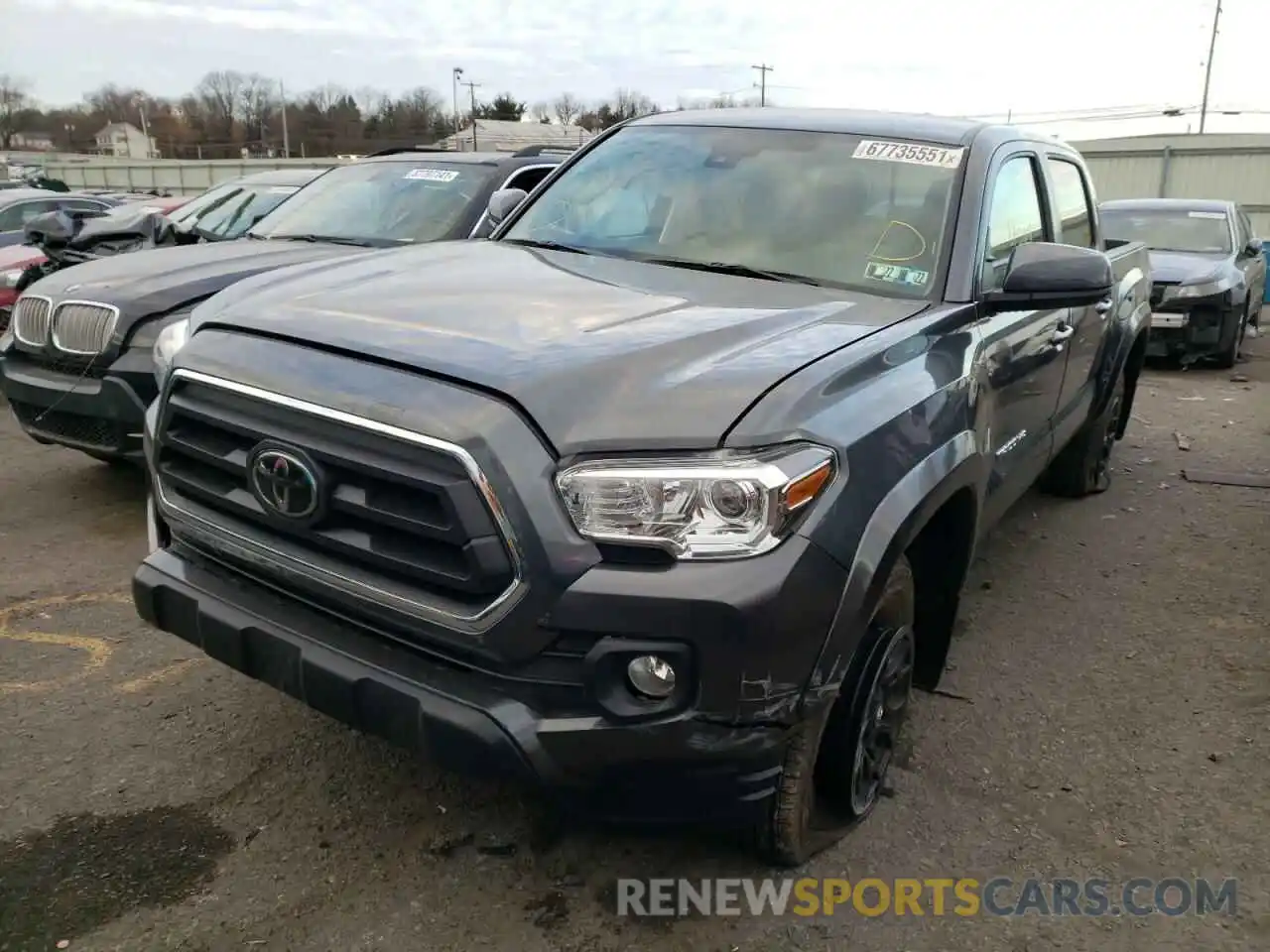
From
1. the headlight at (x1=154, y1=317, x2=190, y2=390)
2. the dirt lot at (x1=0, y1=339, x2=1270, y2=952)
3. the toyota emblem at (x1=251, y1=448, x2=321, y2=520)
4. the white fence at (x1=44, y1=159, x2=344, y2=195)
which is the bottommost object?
the dirt lot at (x1=0, y1=339, x2=1270, y2=952)

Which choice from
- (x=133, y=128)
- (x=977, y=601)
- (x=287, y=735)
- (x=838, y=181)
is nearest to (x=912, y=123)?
(x=838, y=181)

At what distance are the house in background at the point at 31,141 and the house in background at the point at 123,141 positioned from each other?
4.09m

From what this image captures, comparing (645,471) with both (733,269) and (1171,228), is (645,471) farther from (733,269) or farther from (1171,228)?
(1171,228)

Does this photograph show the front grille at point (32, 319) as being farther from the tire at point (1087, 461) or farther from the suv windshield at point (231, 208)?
the tire at point (1087, 461)

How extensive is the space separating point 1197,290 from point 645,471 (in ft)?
32.0

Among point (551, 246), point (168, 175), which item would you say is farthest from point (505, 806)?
point (168, 175)

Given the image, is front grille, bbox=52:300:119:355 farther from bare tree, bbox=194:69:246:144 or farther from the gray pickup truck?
bare tree, bbox=194:69:246:144

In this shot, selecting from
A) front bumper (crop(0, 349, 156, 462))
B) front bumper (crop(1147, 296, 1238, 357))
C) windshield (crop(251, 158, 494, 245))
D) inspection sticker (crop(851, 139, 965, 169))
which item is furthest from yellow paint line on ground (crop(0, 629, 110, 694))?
front bumper (crop(1147, 296, 1238, 357))

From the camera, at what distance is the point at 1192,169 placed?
77.4 ft

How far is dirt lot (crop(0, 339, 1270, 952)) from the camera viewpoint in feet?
7.95

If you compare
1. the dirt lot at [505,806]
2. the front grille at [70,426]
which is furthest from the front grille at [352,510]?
the front grille at [70,426]

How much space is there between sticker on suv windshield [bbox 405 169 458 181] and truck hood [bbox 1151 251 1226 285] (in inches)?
279

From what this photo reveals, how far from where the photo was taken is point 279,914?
7.88 feet

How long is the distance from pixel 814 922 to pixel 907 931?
22 centimetres
